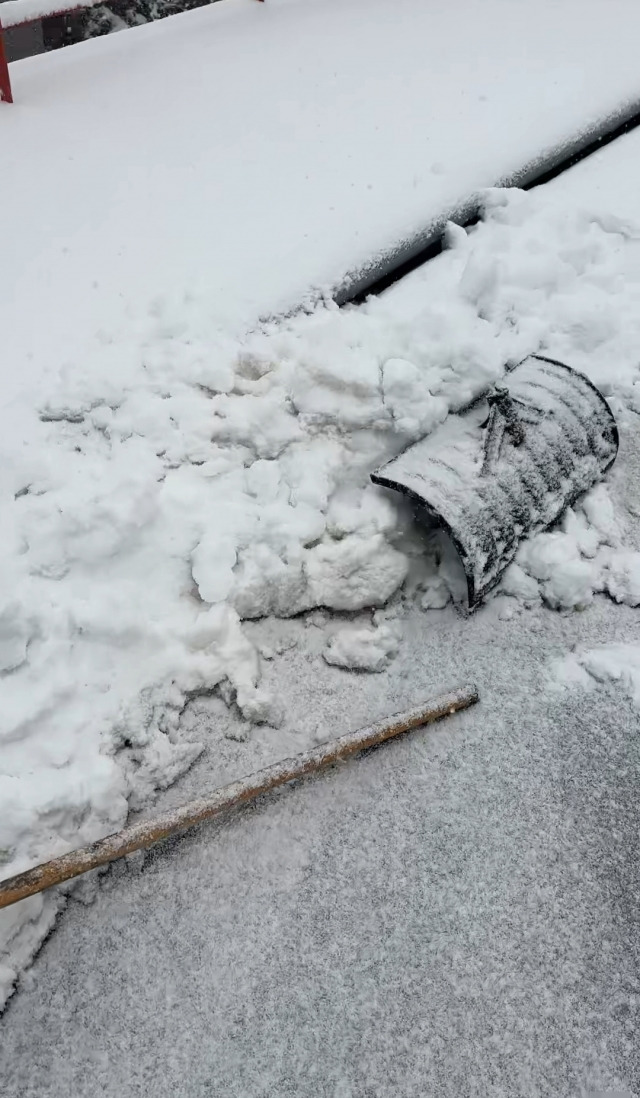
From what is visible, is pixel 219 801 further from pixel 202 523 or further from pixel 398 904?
pixel 202 523

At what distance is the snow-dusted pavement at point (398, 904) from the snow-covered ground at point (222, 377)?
10cm

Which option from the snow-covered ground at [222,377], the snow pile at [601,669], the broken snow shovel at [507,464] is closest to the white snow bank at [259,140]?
the snow-covered ground at [222,377]

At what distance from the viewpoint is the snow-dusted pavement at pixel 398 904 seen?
2.13 m

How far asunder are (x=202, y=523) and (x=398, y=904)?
143 cm

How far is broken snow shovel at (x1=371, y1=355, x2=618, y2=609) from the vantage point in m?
2.85

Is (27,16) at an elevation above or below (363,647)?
above

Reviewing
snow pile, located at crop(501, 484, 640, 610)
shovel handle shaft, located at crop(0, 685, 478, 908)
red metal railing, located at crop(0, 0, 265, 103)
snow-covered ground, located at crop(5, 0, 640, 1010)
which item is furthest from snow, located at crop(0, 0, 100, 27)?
shovel handle shaft, located at crop(0, 685, 478, 908)

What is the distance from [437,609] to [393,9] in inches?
218

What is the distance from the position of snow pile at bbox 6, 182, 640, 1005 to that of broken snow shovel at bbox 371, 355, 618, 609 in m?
0.11

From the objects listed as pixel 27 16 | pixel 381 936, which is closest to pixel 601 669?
pixel 381 936

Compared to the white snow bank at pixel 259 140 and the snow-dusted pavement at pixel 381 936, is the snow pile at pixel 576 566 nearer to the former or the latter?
the snow-dusted pavement at pixel 381 936

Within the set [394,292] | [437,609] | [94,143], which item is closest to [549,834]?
[437,609]

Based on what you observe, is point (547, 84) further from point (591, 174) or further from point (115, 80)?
point (115, 80)

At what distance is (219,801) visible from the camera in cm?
238
